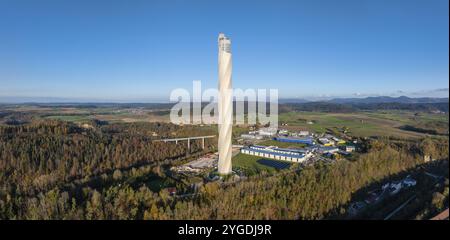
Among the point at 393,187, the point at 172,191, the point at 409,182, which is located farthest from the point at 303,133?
the point at 172,191

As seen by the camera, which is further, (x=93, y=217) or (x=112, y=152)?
(x=112, y=152)

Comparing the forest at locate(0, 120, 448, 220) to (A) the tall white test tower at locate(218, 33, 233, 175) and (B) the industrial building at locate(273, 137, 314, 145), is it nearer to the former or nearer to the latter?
(A) the tall white test tower at locate(218, 33, 233, 175)

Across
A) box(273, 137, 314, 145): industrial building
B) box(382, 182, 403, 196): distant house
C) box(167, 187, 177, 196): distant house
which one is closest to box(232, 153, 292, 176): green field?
box(167, 187, 177, 196): distant house

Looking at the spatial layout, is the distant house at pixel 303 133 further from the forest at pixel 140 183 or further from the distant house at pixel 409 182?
the distant house at pixel 409 182

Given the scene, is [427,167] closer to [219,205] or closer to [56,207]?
[219,205]

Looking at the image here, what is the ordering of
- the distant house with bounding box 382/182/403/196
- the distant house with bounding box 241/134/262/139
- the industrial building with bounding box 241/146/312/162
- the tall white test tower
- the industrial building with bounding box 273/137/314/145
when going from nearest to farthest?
the distant house with bounding box 382/182/403/196 → the tall white test tower → the industrial building with bounding box 241/146/312/162 → the industrial building with bounding box 273/137/314/145 → the distant house with bounding box 241/134/262/139
